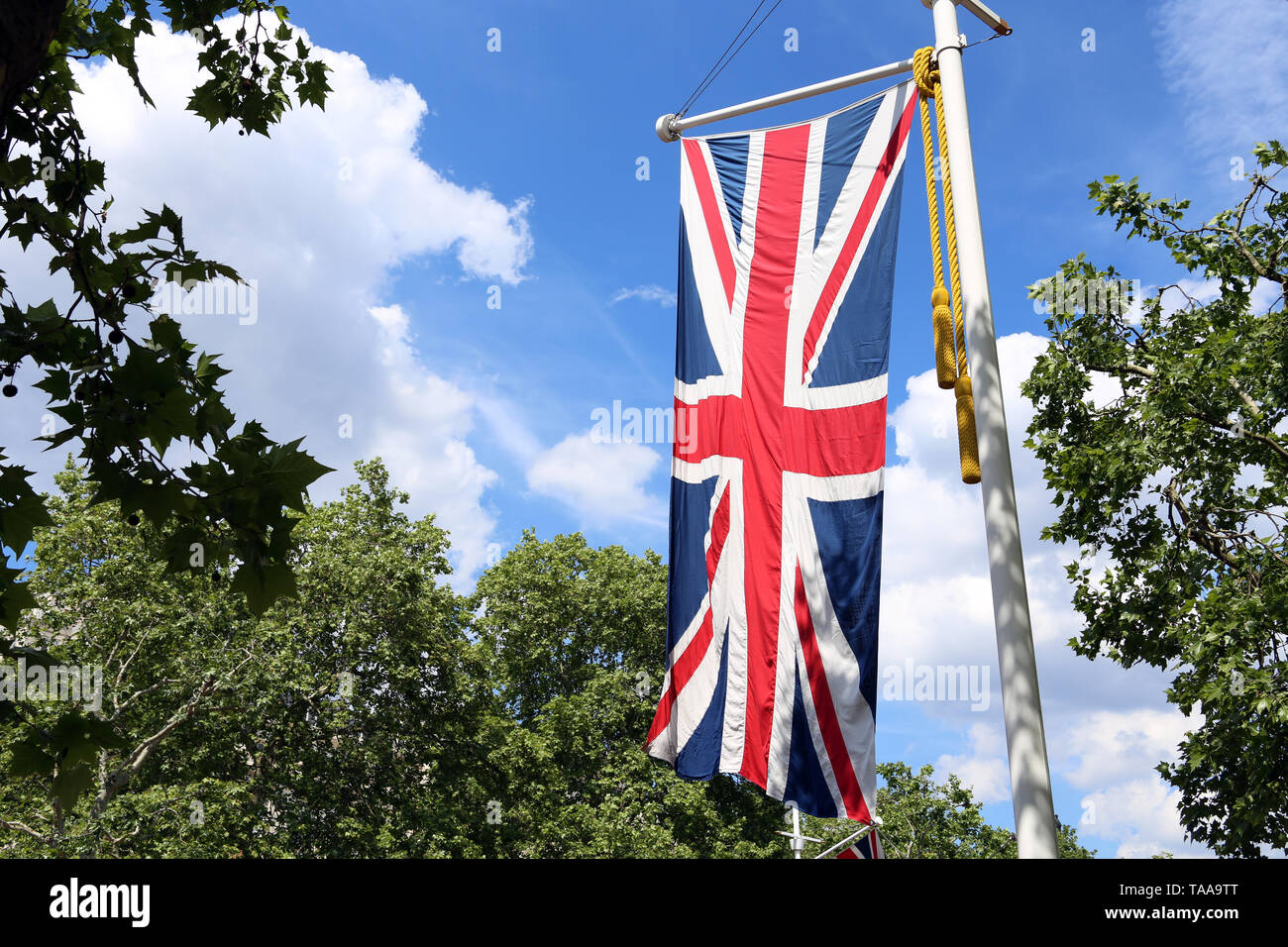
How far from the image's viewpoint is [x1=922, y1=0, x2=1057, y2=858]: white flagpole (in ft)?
12.5

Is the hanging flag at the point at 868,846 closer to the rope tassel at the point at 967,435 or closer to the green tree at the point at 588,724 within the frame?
the green tree at the point at 588,724

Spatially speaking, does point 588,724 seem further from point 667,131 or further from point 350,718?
point 667,131

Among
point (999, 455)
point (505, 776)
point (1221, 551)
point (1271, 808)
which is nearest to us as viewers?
point (999, 455)

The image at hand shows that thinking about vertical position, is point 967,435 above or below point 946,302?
below

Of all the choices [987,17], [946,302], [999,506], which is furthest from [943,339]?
[987,17]

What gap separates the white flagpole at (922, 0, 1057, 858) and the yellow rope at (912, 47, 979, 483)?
60 millimetres

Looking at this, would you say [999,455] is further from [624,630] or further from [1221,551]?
[624,630]

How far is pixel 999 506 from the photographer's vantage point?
4.30m

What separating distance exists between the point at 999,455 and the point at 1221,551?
11.7m

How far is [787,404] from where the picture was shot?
5.72 metres

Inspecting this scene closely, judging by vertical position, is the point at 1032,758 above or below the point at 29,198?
below

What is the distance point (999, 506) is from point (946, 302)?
1272mm

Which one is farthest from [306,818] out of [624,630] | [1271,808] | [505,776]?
[1271,808]
